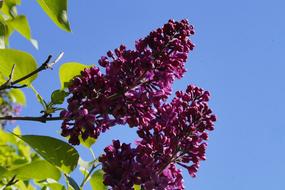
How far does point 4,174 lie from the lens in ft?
7.88

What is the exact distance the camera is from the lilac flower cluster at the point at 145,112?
2.12 meters

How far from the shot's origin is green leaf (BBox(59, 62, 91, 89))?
238 centimetres

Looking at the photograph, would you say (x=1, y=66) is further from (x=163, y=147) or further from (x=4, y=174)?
(x=163, y=147)

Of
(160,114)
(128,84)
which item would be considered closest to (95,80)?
(128,84)

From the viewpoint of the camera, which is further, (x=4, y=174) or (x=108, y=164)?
(x=4, y=174)

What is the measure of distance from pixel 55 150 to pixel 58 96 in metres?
0.27

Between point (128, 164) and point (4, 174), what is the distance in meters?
0.66

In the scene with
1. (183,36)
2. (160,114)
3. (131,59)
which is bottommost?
(160,114)

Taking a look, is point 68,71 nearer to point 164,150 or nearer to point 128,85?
point 128,85

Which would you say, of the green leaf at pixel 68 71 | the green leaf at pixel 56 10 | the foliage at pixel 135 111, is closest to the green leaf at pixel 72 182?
the foliage at pixel 135 111

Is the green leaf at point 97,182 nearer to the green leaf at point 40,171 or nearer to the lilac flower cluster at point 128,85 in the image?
the green leaf at point 40,171

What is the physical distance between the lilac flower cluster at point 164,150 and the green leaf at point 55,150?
5.7 inches

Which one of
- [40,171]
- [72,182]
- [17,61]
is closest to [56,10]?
[17,61]

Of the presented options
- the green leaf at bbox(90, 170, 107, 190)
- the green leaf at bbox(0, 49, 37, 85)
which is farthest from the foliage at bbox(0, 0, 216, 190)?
the green leaf at bbox(90, 170, 107, 190)
